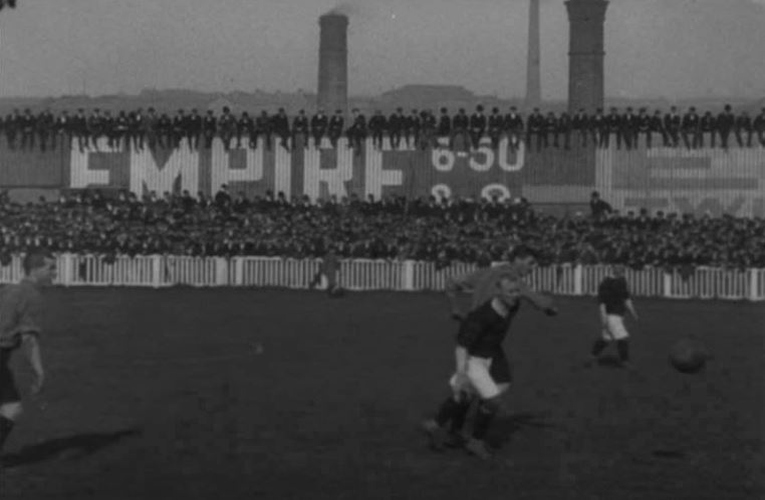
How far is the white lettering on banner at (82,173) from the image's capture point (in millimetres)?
50594

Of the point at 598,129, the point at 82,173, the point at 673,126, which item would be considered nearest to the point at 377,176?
the point at 598,129

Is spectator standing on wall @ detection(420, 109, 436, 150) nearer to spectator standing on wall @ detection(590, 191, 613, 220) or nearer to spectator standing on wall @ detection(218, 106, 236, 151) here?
spectator standing on wall @ detection(590, 191, 613, 220)

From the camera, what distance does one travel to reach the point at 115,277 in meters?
41.3

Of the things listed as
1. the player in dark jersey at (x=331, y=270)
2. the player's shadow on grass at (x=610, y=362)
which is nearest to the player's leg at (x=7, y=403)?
the player's shadow on grass at (x=610, y=362)

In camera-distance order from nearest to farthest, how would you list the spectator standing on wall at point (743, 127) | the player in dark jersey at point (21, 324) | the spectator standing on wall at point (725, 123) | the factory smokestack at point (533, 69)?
1. the player in dark jersey at point (21, 324)
2. the spectator standing on wall at point (725, 123)
3. the spectator standing on wall at point (743, 127)
4. the factory smokestack at point (533, 69)

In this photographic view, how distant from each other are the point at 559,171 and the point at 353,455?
37.5 metres

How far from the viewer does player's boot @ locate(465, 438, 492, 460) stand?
12695 mm

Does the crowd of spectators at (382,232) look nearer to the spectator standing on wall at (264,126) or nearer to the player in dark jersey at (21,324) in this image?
the spectator standing on wall at (264,126)

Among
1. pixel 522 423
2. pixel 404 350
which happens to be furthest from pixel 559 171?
pixel 522 423

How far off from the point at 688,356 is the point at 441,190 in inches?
1252

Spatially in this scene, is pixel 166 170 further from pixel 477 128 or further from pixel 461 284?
pixel 461 284

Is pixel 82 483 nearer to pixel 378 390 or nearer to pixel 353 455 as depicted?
pixel 353 455

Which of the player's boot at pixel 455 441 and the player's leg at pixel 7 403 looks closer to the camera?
the player's leg at pixel 7 403

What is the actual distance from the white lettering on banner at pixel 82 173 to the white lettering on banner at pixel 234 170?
371cm
